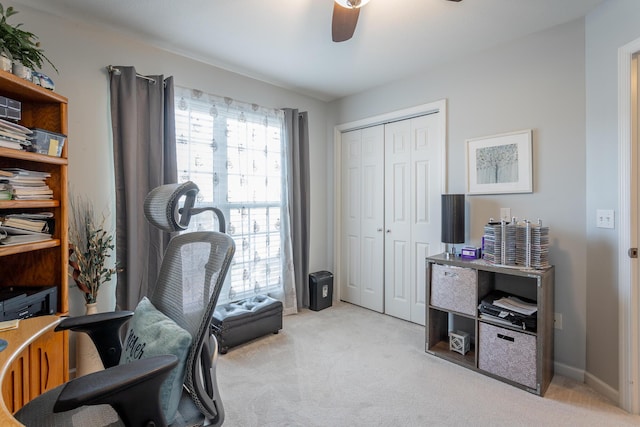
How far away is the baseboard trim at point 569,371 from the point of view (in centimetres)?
218

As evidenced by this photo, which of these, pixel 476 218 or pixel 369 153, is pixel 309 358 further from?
pixel 369 153

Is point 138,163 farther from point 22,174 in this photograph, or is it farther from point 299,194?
point 299,194

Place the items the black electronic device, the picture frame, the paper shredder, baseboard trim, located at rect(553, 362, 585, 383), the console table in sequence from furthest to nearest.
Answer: the paper shredder → the picture frame → baseboard trim, located at rect(553, 362, 585, 383) → the console table → the black electronic device

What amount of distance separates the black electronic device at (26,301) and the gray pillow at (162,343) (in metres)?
0.74

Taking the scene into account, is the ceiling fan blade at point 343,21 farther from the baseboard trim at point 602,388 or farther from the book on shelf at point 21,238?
the baseboard trim at point 602,388

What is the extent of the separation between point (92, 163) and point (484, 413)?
10.1ft

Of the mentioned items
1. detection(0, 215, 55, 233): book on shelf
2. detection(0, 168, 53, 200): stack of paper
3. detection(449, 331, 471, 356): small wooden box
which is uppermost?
detection(0, 168, 53, 200): stack of paper

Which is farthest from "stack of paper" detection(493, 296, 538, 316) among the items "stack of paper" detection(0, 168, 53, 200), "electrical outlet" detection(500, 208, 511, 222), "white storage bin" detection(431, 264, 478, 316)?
"stack of paper" detection(0, 168, 53, 200)

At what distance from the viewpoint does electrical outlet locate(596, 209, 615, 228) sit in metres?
1.97

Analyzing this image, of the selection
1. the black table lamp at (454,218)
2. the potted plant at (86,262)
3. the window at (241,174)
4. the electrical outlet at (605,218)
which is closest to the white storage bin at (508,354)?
the black table lamp at (454,218)

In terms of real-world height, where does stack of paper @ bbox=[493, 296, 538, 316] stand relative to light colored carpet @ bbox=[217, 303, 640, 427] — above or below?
above

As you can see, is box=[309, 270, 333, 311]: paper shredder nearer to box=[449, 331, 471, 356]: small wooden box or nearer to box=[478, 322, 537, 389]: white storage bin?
box=[449, 331, 471, 356]: small wooden box

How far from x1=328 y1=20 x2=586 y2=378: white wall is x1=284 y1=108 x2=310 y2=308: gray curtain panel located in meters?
1.60

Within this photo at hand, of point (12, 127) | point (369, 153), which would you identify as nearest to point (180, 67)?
point (12, 127)
